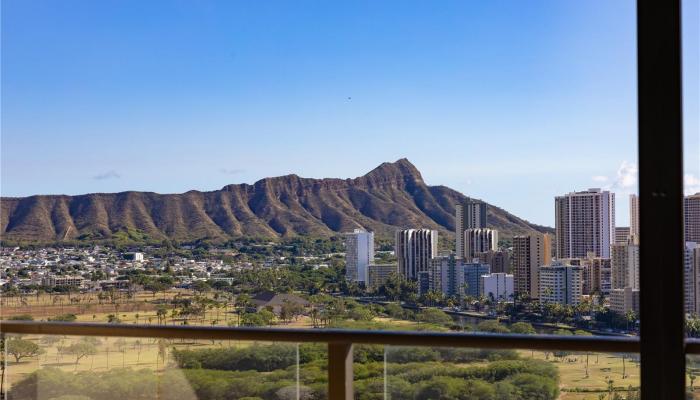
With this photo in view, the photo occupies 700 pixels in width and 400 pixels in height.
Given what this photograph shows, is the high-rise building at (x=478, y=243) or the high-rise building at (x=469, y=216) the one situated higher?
the high-rise building at (x=469, y=216)

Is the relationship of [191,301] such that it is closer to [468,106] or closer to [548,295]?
[548,295]

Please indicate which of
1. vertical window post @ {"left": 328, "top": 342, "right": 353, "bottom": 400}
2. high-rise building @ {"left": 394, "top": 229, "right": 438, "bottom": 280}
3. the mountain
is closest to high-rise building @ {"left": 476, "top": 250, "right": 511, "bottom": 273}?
the mountain

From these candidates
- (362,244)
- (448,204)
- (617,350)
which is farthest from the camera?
(448,204)

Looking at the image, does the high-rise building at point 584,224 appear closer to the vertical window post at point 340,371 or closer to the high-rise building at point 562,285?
the high-rise building at point 562,285

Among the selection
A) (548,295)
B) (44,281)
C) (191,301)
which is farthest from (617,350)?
(44,281)

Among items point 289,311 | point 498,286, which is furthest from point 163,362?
point 498,286

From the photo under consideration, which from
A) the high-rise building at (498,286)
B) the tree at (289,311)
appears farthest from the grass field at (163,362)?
the high-rise building at (498,286)
